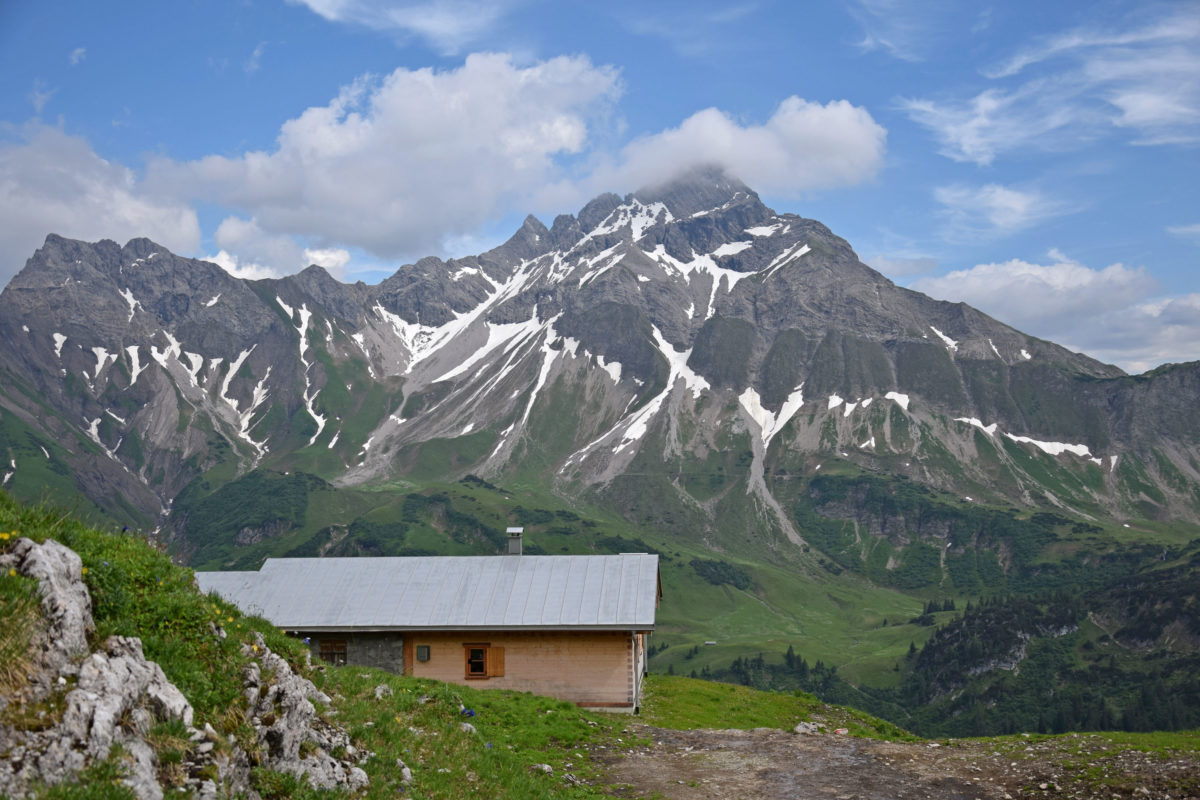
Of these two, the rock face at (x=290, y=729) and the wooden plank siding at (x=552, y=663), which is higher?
the rock face at (x=290, y=729)

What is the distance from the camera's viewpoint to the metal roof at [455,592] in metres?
41.0

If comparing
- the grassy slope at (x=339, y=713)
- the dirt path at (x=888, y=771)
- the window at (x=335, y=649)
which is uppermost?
the grassy slope at (x=339, y=713)

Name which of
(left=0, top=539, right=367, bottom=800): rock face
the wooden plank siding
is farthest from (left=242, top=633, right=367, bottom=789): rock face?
the wooden plank siding

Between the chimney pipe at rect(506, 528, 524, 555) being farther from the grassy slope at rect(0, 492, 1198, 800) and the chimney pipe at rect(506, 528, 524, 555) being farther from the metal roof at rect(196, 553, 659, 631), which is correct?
the grassy slope at rect(0, 492, 1198, 800)

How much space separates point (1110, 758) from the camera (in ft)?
82.9

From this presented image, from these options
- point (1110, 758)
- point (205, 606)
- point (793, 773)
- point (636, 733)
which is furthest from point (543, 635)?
point (205, 606)

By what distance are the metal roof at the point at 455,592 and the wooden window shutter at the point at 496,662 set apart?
1.68 meters

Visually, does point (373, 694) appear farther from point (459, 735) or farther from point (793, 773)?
point (793, 773)

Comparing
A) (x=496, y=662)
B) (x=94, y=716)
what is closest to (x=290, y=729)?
(x=94, y=716)

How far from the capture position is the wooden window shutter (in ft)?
136

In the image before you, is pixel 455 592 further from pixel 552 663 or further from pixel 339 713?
pixel 339 713

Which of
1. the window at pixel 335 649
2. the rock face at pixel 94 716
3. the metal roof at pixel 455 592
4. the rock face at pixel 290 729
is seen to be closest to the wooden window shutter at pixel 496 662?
the metal roof at pixel 455 592

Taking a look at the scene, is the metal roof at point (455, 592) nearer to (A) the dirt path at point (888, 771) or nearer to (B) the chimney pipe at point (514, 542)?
(B) the chimney pipe at point (514, 542)

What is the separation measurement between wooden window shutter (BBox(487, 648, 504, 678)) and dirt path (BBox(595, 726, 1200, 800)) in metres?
12.3
